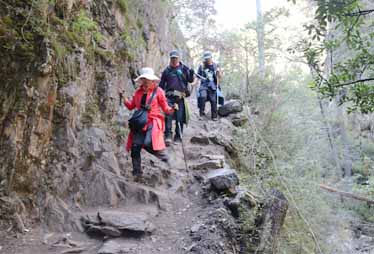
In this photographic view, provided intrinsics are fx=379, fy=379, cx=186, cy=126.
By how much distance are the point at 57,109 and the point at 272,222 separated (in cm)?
373

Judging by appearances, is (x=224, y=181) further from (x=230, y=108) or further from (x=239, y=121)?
(x=230, y=108)

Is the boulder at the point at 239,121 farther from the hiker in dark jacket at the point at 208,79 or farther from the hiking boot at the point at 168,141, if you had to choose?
the hiking boot at the point at 168,141

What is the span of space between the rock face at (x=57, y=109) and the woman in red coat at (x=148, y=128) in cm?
54

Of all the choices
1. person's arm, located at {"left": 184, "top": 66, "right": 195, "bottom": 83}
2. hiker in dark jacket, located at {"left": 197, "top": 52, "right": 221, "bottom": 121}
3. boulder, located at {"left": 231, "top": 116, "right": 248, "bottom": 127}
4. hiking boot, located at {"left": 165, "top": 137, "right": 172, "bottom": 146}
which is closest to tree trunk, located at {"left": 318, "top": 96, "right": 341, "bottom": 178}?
boulder, located at {"left": 231, "top": 116, "right": 248, "bottom": 127}

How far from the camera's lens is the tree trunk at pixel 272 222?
5523 millimetres

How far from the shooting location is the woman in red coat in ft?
20.6

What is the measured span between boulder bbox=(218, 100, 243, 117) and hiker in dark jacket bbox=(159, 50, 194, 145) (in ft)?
10.8

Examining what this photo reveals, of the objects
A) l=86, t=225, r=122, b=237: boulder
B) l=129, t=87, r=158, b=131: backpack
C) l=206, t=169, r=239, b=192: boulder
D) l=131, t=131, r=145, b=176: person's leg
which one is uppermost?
l=129, t=87, r=158, b=131: backpack

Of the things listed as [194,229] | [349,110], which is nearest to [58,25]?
[194,229]

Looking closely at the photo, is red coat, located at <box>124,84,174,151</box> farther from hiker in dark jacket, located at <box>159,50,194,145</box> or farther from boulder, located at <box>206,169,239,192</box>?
hiker in dark jacket, located at <box>159,50,194,145</box>

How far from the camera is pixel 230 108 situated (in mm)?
11508

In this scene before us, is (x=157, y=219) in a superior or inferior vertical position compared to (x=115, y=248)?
superior

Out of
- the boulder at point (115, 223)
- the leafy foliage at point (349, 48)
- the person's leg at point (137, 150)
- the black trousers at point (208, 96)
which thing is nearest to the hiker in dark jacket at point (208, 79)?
the black trousers at point (208, 96)

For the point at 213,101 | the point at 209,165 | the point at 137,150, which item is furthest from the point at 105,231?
the point at 213,101
